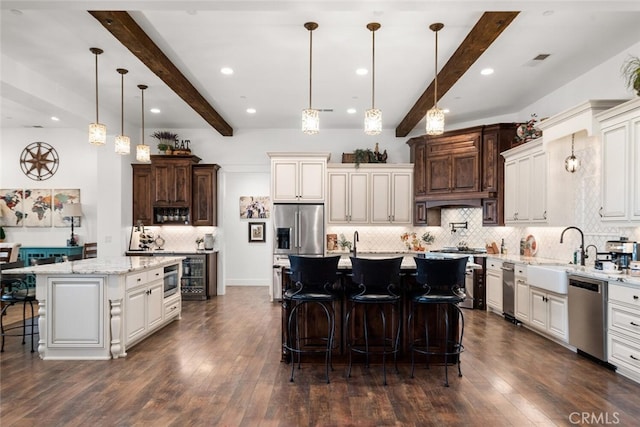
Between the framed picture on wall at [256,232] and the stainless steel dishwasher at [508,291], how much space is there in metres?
5.03

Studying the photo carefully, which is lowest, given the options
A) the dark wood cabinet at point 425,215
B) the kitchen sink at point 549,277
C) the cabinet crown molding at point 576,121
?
the kitchen sink at point 549,277

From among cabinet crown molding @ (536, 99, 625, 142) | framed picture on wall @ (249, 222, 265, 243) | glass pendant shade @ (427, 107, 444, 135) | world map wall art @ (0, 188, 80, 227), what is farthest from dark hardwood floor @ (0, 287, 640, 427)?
framed picture on wall @ (249, 222, 265, 243)

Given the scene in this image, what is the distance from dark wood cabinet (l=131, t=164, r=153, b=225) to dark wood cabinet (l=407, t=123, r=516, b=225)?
5.01 m

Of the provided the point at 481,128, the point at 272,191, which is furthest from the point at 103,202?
the point at 481,128

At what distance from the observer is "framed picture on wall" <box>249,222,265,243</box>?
8.73 meters

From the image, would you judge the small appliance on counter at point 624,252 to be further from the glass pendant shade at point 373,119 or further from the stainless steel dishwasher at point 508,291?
the glass pendant shade at point 373,119

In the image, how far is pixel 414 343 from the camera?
379cm

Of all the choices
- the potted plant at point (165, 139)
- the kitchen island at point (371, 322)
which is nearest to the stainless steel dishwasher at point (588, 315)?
the kitchen island at point (371, 322)

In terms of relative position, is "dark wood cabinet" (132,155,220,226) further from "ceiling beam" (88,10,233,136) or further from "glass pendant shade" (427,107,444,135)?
"glass pendant shade" (427,107,444,135)

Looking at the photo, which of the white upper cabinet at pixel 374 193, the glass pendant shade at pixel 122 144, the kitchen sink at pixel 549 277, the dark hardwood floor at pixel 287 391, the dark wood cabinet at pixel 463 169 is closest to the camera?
the dark hardwood floor at pixel 287 391

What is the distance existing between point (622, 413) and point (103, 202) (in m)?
7.55

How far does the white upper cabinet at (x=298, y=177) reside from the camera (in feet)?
22.6

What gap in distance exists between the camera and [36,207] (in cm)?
768

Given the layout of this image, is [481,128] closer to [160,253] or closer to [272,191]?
[272,191]
